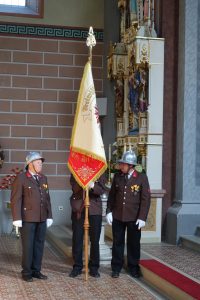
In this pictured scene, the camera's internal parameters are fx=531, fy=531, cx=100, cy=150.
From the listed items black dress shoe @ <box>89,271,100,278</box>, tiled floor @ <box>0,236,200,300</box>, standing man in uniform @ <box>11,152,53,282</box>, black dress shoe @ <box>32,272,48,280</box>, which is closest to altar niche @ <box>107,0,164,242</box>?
tiled floor @ <box>0,236,200,300</box>

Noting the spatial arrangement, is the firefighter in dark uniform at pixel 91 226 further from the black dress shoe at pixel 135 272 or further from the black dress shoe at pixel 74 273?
the black dress shoe at pixel 135 272

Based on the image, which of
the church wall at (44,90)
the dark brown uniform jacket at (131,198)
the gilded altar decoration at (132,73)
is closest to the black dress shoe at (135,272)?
the dark brown uniform jacket at (131,198)

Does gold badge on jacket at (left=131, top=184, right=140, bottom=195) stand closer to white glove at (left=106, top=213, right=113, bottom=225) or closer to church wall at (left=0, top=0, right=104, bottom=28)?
white glove at (left=106, top=213, right=113, bottom=225)

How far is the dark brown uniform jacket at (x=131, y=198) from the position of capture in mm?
5832

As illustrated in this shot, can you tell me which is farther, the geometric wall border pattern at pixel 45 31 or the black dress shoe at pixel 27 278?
the geometric wall border pattern at pixel 45 31

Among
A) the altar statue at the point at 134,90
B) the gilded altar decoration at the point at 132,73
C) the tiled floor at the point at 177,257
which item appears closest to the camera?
the tiled floor at the point at 177,257

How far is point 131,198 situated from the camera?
586cm

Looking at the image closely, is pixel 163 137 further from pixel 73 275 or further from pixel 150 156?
pixel 73 275

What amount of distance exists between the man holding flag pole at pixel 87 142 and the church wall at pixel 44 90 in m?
3.78

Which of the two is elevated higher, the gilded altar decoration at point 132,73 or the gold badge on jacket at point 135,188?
the gilded altar decoration at point 132,73

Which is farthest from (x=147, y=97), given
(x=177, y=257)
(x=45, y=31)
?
(x=45, y=31)

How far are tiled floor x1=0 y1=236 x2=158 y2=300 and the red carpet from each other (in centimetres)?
24

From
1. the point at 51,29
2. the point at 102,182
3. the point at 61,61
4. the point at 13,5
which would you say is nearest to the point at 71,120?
the point at 61,61

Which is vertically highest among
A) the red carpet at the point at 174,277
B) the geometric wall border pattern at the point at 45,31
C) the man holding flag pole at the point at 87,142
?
the geometric wall border pattern at the point at 45,31
